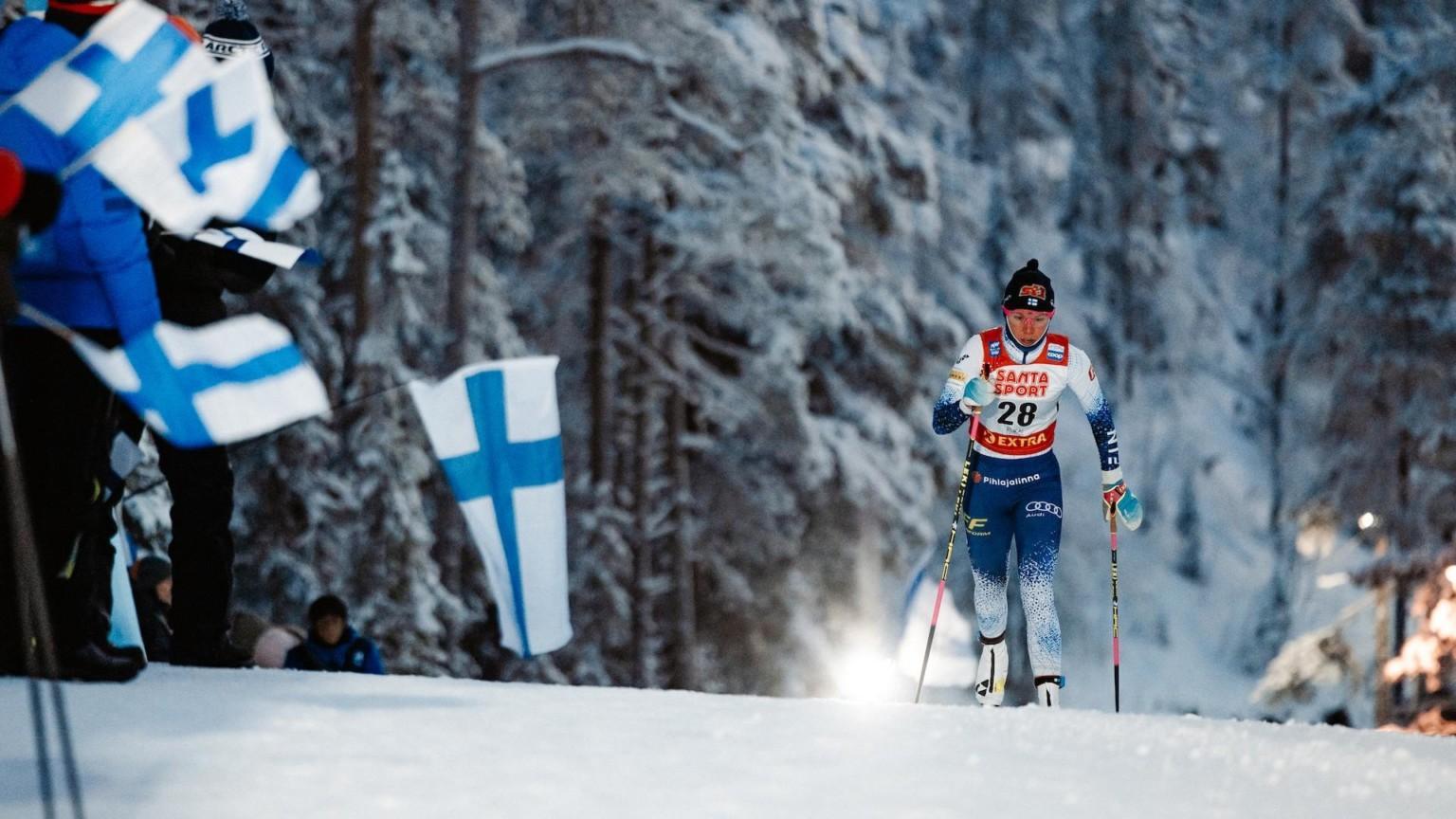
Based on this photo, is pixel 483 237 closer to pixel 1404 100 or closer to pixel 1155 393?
pixel 1404 100

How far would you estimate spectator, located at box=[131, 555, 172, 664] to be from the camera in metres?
7.77

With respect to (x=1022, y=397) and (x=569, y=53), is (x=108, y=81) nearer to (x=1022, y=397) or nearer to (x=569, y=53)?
(x=1022, y=397)

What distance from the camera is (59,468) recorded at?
14.9ft

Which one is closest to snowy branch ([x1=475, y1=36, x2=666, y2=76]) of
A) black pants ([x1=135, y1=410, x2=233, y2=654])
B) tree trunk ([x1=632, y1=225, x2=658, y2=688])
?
tree trunk ([x1=632, y1=225, x2=658, y2=688])

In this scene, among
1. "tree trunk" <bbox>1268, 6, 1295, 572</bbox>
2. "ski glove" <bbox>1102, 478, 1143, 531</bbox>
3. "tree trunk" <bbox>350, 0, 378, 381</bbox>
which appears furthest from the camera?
"tree trunk" <bbox>1268, 6, 1295, 572</bbox>

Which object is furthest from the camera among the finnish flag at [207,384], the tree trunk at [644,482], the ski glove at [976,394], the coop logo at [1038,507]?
the tree trunk at [644,482]

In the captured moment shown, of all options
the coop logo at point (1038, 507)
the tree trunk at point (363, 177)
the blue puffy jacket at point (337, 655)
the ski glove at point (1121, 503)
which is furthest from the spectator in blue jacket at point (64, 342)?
the tree trunk at point (363, 177)

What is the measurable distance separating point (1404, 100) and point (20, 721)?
75.6ft

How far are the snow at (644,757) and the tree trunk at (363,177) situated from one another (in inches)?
480

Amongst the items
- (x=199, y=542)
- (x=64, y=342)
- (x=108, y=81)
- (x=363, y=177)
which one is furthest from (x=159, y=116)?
(x=363, y=177)

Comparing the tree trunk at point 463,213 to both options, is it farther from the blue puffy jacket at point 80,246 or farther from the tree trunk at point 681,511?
the blue puffy jacket at point 80,246

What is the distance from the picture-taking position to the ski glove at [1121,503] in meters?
7.29

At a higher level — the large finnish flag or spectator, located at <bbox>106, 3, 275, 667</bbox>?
the large finnish flag

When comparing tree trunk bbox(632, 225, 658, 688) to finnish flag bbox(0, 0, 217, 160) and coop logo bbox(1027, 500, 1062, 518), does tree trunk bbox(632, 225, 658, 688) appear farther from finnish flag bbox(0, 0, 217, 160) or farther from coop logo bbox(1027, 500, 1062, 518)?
finnish flag bbox(0, 0, 217, 160)
